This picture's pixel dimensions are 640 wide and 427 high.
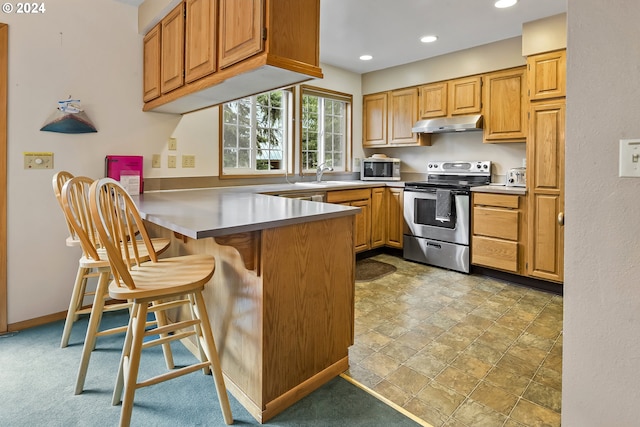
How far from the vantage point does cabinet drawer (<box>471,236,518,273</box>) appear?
334cm

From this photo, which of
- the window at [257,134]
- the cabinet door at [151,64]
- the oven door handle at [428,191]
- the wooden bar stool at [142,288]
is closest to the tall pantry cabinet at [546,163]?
the oven door handle at [428,191]

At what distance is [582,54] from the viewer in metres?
1.07

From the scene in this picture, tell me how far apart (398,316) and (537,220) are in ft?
5.23

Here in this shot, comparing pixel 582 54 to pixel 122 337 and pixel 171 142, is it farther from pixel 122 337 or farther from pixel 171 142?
pixel 171 142

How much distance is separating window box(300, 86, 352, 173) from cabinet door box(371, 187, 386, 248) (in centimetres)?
77

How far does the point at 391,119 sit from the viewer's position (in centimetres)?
464

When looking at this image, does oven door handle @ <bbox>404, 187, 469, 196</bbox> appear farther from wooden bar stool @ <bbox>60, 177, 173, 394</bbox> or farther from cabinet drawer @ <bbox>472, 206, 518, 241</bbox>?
wooden bar stool @ <bbox>60, 177, 173, 394</bbox>

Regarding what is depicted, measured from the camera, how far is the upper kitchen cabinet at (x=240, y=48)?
1701mm

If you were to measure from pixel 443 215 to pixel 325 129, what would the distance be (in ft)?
6.22

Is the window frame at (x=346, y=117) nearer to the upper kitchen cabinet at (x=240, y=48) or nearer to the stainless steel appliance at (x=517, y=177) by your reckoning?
the upper kitchen cabinet at (x=240, y=48)

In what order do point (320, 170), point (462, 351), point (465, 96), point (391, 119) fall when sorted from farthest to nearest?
point (391, 119) → point (320, 170) → point (465, 96) → point (462, 351)

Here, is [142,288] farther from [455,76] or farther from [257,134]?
[455,76]

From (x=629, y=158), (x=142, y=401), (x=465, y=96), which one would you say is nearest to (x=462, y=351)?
(x=629, y=158)

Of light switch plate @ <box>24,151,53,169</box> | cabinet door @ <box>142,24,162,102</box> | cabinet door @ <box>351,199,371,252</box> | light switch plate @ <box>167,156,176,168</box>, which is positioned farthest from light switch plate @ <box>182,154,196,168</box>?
cabinet door @ <box>351,199,371,252</box>
